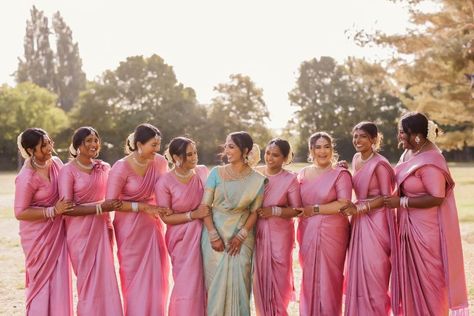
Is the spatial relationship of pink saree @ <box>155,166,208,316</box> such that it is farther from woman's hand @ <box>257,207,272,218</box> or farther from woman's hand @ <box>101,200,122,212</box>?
woman's hand @ <box>257,207,272,218</box>

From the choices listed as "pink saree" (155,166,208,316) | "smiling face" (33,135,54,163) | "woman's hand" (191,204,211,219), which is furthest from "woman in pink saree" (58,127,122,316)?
"woman's hand" (191,204,211,219)

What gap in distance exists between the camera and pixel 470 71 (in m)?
18.4

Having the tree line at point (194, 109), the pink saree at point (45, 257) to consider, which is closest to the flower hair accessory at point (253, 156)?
the pink saree at point (45, 257)

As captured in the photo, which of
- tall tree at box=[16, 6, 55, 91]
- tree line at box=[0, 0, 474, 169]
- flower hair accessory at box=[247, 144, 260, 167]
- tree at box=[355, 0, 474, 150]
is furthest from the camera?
tall tree at box=[16, 6, 55, 91]

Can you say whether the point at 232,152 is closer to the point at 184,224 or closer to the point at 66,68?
the point at 184,224

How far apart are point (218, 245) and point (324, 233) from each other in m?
1.03

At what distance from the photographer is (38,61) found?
238ft

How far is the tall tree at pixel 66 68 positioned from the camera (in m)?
73.1

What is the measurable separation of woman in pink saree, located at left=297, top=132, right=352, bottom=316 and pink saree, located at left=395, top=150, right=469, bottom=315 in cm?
58

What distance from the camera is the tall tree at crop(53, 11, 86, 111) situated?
73125 millimetres

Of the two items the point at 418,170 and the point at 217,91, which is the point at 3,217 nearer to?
the point at 418,170

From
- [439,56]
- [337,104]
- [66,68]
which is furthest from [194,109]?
[439,56]

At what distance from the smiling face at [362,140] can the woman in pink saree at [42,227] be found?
9.03ft

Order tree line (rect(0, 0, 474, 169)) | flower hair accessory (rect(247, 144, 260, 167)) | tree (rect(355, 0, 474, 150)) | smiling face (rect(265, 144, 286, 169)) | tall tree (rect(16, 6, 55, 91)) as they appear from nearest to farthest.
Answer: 1. flower hair accessory (rect(247, 144, 260, 167))
2. smiling face (rect(265, 144, 286, 169))
3. tree (rect(355, 0, 474, 150))
4. tree line (rect(0, 0, 474, 169))
5. tall tree (rect(16, 6, 55, 91))
